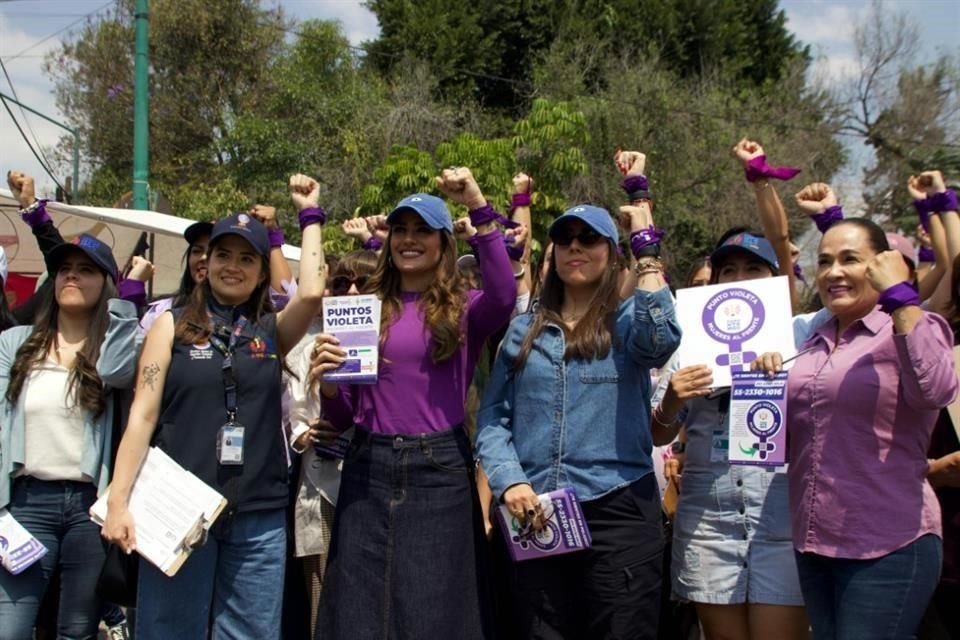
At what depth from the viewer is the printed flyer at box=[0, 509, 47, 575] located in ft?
13.1

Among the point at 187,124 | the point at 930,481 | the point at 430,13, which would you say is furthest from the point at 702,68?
the point at 930,481

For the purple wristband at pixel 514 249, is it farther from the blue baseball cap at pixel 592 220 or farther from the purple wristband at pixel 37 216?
the purple wristband at pixel 37 216

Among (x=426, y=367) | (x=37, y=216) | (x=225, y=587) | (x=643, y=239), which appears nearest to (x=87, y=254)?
(x=37, y=216)

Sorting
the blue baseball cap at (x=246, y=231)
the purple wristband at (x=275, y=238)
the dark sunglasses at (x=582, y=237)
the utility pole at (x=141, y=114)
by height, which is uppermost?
the utility pole at (x=141, y=114)

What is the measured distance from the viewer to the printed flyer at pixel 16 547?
4.00m

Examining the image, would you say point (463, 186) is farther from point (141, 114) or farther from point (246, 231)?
point (141, 114)

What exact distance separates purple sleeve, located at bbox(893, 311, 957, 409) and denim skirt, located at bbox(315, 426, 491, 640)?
170cm

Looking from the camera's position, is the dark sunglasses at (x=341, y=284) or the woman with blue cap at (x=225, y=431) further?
the dark sunglasses at (x=341, y=284)

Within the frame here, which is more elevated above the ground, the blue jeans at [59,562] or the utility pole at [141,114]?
the utility pole at [141,114]

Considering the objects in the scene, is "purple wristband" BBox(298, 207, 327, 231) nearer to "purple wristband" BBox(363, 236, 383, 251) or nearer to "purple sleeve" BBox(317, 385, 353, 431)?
"purple sleeve" BBox(317, 385, 353, 431)

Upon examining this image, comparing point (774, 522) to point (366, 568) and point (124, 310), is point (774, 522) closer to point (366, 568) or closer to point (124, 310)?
point (366, 568)

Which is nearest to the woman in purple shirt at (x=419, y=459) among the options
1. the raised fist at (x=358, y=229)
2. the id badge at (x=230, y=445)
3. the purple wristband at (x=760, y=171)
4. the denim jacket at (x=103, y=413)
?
the id badge at (x=230, y=445)

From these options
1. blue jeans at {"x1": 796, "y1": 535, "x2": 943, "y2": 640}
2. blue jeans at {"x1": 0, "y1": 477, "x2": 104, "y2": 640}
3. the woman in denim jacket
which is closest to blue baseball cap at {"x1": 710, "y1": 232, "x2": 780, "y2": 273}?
the woman in denim jacket

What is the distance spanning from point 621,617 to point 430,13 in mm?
25084
